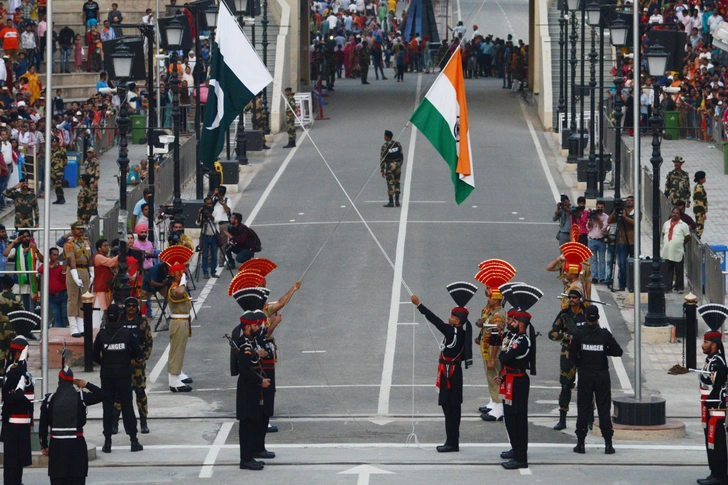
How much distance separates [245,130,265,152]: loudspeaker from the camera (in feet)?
147

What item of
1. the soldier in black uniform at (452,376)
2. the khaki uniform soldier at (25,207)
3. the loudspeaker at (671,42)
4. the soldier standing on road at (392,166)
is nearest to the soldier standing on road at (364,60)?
the soldier standing on road at (392,166)

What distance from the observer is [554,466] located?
720 inches

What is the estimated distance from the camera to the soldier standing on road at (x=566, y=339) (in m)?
19.9

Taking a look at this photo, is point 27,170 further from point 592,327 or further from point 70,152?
point 592,327

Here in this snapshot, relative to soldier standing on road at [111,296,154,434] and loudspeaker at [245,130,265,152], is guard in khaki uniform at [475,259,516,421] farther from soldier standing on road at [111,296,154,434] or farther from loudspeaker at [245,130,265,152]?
loudspeaker at [245,130,265,152]

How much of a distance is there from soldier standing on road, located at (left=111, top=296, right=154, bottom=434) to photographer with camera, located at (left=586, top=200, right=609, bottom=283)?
11690 mm

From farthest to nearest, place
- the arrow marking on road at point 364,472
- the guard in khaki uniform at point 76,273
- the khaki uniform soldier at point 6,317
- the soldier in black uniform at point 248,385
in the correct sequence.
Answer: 1. the guard in khaki uniform at point 76,273
2. the khaki uniform soldier at point 6,317
3. the soldier in black uniform at point 248,385
4. the arrow marking on road at point 364,472

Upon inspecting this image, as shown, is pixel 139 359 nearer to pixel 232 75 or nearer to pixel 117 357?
pixel 117 357

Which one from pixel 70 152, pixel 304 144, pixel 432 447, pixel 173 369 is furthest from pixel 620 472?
pixel 304 144

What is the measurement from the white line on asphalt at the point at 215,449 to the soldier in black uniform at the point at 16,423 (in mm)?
1981

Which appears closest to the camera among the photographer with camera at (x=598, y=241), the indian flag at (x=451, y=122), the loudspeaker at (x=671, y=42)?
the indian flag at (x=451, y=122)

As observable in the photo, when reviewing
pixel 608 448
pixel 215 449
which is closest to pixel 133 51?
pixel 215 449

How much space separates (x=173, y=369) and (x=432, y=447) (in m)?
5.17

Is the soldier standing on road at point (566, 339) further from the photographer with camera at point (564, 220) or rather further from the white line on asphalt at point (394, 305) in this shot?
the photographer with camera at point (564, 220)
